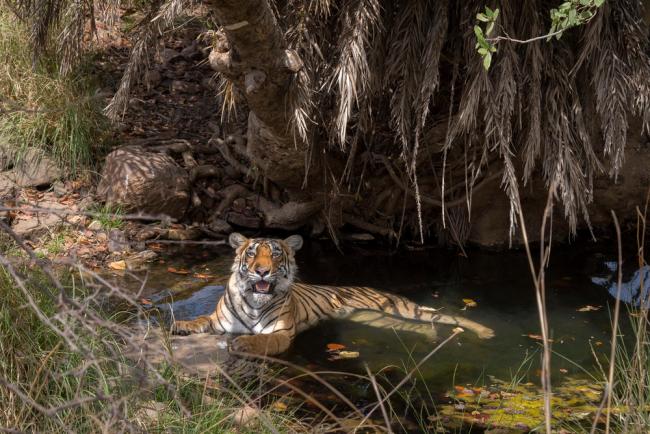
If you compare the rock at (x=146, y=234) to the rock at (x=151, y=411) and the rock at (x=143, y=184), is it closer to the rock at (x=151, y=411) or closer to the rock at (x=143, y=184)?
the rock at (x=143, y=184)

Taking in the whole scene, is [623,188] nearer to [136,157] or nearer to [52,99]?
[136,157]

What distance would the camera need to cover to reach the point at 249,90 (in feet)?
18.4

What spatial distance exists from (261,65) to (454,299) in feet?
8.18

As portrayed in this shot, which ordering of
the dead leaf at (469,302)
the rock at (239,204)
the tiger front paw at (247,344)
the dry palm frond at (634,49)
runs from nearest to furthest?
the tiger front paw at (247,344) → the dry palm frond at (634,49) → the dead leaf at (469,302) → the rock at (239,204)

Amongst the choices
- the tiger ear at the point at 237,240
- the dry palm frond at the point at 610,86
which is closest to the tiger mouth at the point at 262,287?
the tiger ear at the point at 237,240

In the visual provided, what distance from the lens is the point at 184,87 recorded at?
9586 millimetres

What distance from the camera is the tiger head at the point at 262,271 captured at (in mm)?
5590

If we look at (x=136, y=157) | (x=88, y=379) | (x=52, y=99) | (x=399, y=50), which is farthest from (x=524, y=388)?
(x=52, y=99)

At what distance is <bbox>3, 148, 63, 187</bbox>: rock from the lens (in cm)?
746

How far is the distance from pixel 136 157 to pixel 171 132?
135cm

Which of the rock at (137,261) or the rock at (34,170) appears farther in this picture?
the rock at (34,170)

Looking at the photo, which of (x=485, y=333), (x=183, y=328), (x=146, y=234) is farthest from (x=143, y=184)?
(x=485, y=333)

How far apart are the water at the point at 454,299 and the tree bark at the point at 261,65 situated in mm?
1135

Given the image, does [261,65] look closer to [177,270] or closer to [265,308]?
[265,308]
